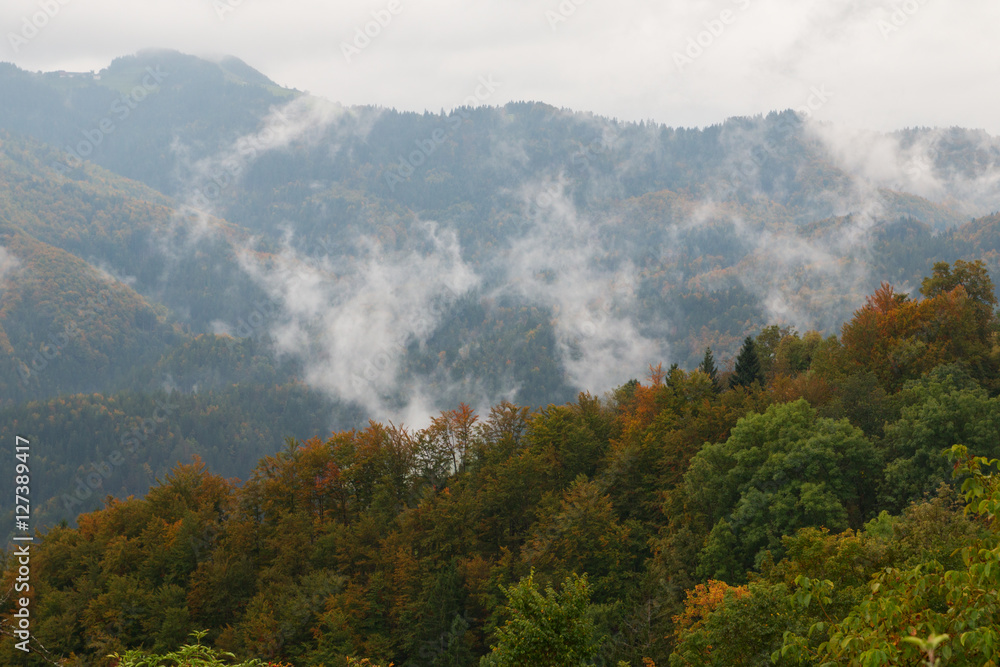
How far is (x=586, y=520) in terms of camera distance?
52812 millimetres

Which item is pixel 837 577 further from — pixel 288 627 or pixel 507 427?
pixel 507 427

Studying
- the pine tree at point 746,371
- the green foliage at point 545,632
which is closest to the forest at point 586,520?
the pine tree at point 746,371

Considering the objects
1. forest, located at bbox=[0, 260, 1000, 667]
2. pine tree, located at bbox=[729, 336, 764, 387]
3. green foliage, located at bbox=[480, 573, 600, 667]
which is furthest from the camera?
pine tree, located at bbox=[729, 336, 764, 387]

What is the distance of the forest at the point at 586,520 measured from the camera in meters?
38.5

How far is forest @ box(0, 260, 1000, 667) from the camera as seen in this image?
38.5m

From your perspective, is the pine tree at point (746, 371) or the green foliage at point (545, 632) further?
the pine tree at point (746, 371)

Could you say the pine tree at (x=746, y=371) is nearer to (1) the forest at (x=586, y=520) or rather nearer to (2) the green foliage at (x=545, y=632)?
(1) the forest at (x=586, y=520)

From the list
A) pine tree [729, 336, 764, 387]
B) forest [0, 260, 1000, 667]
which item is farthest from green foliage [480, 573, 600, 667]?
pine tree [729, 336, 764, 387]

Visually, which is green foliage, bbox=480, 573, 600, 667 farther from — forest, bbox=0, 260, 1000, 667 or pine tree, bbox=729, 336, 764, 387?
pine tree, bbox=729, 336, 764, 387

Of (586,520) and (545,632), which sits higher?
(586,520)

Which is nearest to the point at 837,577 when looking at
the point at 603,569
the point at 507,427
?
the point at 603,569

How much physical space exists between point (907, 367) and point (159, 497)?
7098 cm

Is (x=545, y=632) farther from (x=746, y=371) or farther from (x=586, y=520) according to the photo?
(x=746, y=371)

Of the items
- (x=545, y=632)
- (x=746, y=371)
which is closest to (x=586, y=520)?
(x=746, y=371)
